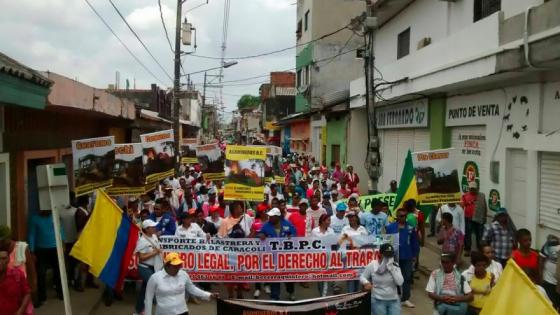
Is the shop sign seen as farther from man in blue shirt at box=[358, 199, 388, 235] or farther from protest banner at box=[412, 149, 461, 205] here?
man in blue shirt at box=[358, 199, 388, 235]

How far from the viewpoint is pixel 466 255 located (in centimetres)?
1274

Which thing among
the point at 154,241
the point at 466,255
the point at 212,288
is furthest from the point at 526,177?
the point at 154,241

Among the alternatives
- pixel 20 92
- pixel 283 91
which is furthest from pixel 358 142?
pixel 283 91

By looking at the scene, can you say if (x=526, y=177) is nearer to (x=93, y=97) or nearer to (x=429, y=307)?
(x=429, y=307)

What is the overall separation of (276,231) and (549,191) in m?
5.27

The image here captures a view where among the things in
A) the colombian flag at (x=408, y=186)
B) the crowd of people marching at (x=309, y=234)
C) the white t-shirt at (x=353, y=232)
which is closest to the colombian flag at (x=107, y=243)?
the crowd of people marching at (x=309, y=234)

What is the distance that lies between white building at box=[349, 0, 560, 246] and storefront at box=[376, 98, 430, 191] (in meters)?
0.07

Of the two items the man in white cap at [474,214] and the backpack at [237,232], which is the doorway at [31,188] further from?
the man in white cap at [474,214]

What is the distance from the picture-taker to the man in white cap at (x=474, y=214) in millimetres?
12648

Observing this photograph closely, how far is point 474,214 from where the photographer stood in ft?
41.8

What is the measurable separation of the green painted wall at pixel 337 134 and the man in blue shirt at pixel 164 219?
1729 centimetres

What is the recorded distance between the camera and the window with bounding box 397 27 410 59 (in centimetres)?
1969

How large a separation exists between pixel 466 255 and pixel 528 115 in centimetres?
328

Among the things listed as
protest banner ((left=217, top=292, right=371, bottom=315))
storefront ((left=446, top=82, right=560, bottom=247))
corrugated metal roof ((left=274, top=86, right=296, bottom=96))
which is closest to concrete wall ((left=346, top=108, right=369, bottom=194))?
storefront ((left=446, top=82, right=560, bottom=247))
